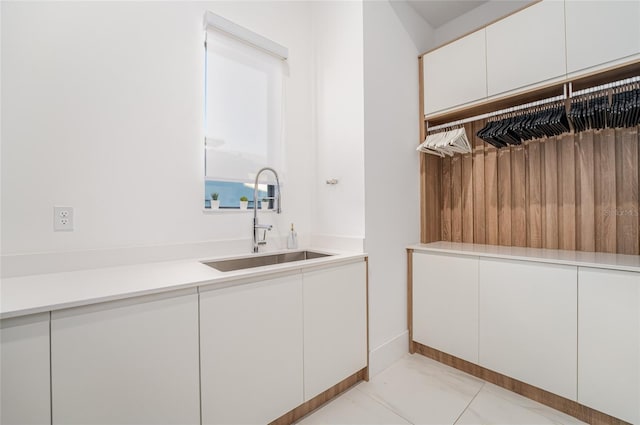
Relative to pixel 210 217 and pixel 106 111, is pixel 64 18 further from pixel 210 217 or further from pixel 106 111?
pixel 210 217

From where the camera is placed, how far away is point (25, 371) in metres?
0.83

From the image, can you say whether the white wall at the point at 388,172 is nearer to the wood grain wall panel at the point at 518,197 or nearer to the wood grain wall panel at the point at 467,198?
the wood grain wall panel at the point at 467,198

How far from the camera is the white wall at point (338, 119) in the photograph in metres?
1.97

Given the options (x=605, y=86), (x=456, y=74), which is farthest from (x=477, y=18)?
(x=605, y=86)

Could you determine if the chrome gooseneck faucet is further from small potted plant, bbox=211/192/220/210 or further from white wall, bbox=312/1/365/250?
white wall, bbox=312/1/365/250

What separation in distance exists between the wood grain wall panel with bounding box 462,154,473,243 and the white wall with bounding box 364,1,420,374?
0.44m

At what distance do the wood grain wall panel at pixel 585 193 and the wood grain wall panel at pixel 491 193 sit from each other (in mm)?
493

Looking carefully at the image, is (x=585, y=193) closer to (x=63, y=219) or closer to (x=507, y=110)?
(x=507, y=110)

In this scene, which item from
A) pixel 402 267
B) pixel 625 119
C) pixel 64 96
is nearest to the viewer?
pixel 64 96

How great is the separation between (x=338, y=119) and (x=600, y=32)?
5.23 feet

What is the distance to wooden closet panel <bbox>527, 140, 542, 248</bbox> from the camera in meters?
2.05

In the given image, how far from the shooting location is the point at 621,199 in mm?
1748

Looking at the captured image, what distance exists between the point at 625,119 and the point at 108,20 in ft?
9.49

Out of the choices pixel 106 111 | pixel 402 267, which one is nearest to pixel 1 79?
pixel 106 111
